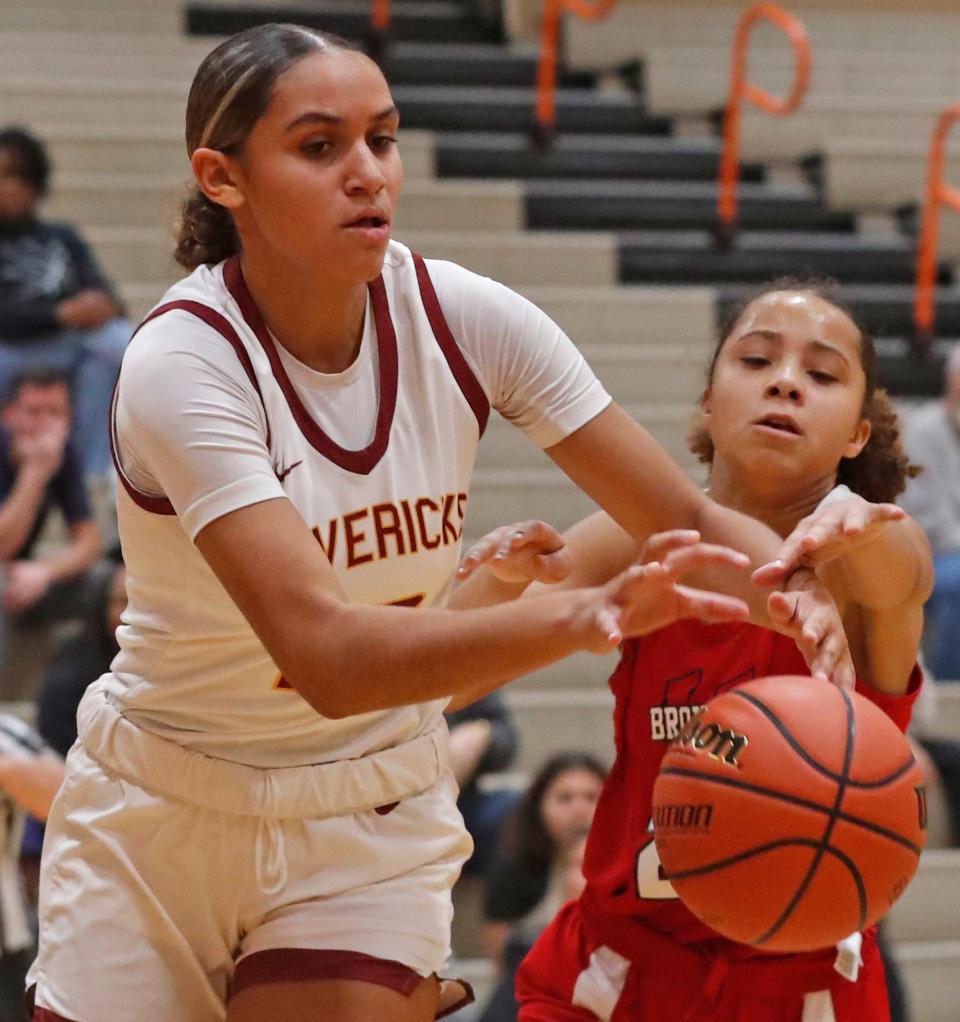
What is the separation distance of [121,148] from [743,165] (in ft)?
9.16

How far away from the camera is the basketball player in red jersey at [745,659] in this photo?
2.72 m

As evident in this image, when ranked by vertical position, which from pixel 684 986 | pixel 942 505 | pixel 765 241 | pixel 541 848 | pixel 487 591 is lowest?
pixel 541 848

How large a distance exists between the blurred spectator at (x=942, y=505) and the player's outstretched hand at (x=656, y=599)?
4.10m

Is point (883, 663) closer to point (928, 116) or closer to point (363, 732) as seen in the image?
point (363, 732)

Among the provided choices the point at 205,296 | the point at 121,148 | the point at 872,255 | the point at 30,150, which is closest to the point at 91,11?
the point at 121,148

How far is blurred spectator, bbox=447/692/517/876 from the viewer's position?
4910mm

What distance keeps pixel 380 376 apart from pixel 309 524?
0.77ft

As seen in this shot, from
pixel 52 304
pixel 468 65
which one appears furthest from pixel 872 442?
pixel 468 65

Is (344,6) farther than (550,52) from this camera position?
Yes

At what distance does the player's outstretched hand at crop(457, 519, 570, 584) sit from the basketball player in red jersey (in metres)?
0.10

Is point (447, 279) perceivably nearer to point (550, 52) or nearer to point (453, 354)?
point (453, 354)

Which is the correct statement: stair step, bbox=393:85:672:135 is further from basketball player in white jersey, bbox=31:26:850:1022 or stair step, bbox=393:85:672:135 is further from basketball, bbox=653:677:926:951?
basketball, bbox=653:677:926:951

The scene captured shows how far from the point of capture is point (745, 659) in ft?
9.24

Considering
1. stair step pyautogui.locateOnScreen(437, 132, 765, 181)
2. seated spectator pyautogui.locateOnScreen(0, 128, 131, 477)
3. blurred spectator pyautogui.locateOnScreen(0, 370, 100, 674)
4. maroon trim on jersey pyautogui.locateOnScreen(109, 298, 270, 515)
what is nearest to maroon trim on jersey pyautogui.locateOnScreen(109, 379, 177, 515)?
maroon trim on jersey pyautogui.locateOnScreen(109, 298, 270, 515)
